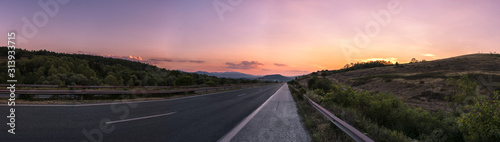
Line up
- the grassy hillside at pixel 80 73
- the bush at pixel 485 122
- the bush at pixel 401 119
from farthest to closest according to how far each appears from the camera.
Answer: the grassy hillside at pixel 80 73 → the bush at pixel 401 119 → the bush at pixel 485 122

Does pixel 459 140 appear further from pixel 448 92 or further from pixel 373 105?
pixel 448 92

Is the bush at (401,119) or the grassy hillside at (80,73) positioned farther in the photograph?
the grassy hillside at (80,73)

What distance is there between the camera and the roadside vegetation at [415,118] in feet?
19.1

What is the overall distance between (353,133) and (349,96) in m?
8.21

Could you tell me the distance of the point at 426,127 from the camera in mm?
9039

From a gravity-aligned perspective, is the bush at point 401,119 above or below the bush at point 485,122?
below

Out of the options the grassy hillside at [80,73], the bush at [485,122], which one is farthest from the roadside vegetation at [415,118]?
the grassy hillside at [80,73]

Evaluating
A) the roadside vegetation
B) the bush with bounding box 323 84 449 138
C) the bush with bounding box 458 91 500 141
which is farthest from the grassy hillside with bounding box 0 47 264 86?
the bush with bounding box 458 91 500 141

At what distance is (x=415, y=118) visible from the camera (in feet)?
31.1

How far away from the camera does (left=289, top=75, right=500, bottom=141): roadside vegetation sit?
5828 millimetres

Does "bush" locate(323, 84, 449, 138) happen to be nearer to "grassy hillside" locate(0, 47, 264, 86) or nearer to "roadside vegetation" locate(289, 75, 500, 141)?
"roadside vegetation" locate(289, 75, 500, 141)

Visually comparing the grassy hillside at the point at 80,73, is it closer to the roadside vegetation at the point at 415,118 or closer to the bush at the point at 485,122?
the roadside vegetation at the point at 415,118

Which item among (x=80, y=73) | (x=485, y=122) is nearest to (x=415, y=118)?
(x=485, y=122)

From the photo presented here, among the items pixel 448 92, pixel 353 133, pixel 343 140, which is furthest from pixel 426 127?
pixel 448 92
